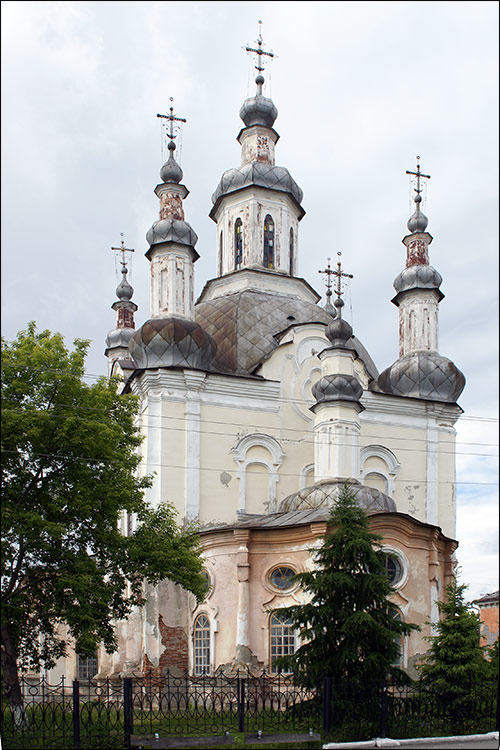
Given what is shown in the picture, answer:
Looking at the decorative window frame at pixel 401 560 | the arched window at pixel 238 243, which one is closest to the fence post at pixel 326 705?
the decorative window frame at pixel 401 560

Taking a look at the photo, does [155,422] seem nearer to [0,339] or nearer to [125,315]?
[0,339]

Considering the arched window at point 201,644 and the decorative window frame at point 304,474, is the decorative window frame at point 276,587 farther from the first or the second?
the decorative window frame at point 304,474

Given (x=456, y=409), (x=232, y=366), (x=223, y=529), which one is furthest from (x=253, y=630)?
(x=456, y=409)

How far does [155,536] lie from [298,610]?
11.4 ft

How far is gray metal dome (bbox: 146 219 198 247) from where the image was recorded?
81.2ft

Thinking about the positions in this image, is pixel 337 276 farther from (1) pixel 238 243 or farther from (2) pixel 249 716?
(2) pixel 249 716

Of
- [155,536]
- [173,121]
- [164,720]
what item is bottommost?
[164,720]

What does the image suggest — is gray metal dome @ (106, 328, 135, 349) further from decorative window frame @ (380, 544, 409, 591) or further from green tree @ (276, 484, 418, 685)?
green tree @ (276, 484, 418, 685)

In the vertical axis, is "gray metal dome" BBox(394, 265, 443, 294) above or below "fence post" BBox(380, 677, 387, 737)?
above

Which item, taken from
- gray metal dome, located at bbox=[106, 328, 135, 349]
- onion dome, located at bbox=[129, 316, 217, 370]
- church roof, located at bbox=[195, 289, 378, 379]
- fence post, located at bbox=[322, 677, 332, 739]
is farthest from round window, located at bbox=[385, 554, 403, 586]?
gray metal dome, located at bbox=[106, 328, 135, 349]

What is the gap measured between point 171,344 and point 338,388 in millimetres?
4766

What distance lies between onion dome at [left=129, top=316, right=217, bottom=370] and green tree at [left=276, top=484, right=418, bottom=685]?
9550 millimetres

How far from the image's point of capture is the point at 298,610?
14.9 metres

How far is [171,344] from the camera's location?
77.0 ft
